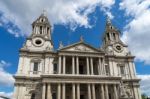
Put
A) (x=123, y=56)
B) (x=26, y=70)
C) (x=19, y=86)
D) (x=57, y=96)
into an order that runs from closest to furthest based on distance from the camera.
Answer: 1. (x=57, y=96)
2. (x=19, y=86)
3. (x=26, y=70)
4. (x=123, y=56)

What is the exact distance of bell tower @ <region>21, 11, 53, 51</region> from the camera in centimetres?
3719

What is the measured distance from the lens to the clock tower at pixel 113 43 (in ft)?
135

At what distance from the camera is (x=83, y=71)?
3759cm

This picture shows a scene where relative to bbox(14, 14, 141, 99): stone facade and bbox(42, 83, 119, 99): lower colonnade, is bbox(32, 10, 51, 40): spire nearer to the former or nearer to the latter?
bbox(14, 14, 141, 99): stone facade

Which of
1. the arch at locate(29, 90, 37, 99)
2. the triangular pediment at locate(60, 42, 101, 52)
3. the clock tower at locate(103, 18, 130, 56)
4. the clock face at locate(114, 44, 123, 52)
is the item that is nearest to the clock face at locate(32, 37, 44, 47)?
the triangular pediment at locate(60, 42, 101, 52)

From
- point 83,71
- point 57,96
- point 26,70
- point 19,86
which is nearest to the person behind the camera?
point 57,96

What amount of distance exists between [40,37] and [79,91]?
15.1m

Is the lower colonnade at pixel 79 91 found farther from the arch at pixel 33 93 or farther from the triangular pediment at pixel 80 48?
the triangular pediment at pixel 80 48

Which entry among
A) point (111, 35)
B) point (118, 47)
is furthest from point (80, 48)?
point (111, 35)

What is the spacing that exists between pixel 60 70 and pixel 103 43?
16248mm

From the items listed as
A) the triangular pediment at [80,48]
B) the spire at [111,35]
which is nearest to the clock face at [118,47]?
the spire at [111,35]

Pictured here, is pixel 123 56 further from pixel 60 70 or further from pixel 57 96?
pixel 57 96

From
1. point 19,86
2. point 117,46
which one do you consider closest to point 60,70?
point 19,86

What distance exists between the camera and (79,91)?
99.3ft
